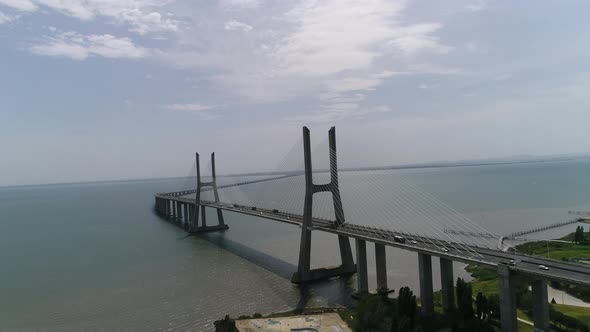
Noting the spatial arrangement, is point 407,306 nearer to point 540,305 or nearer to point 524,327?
point 524,327

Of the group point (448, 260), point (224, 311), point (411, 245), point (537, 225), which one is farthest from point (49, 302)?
point (537, 225)

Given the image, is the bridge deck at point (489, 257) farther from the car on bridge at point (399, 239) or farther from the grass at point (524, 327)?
the grass at point (524, 327)

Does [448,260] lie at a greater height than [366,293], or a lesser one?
greater

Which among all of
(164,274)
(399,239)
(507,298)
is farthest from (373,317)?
(164,274)

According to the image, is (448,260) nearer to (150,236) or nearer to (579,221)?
(579,221)

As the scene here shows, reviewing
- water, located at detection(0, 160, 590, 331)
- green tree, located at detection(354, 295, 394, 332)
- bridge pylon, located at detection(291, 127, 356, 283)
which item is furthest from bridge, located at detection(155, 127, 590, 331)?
green tree, located at detection(354, 295, 394, 332)
